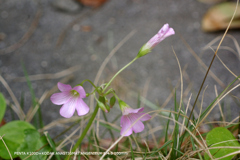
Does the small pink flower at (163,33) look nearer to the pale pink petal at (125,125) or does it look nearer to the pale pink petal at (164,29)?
the pale pink petal at (164,29)

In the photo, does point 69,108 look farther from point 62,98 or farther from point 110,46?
point 110,46

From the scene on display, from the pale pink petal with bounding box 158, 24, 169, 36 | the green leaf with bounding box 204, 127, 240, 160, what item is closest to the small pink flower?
the pale pink petal with bounding box 158, 24, 169, 36

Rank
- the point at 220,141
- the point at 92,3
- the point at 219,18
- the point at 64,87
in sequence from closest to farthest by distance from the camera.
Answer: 1. the point at 64,87
2. the point at 220,141
3. the point at 219,18
4. the point at 92,3

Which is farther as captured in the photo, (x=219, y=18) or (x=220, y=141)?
(x=219, y=18)

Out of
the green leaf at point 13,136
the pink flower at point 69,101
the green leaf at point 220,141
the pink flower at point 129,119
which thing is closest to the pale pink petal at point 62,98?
the pink flower at point 69,101

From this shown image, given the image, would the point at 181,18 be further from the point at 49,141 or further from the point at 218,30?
the point at 49,141

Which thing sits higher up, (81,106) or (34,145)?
(81,106)

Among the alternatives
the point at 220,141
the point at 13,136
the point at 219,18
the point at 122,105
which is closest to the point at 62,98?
the point at 122,105
